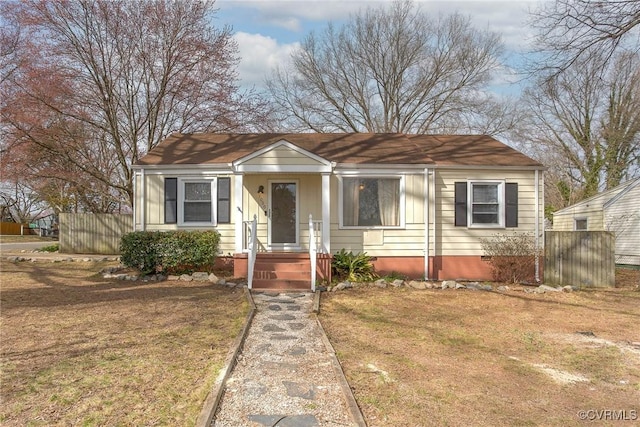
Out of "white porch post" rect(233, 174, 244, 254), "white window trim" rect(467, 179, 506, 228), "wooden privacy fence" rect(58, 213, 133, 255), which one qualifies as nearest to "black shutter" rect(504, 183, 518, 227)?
"white window trim" rect(467, 179, 506, 228)

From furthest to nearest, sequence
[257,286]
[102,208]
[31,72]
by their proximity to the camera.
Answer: [102,208] < [31,72] < [257,286]

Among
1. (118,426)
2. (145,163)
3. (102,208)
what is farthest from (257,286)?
(102,208)

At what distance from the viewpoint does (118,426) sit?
11.7ft

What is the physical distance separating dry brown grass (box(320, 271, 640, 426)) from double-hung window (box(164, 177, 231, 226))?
4.37 m

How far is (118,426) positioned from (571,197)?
3292cm

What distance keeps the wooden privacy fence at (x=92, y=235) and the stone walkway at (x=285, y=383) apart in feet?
45.4

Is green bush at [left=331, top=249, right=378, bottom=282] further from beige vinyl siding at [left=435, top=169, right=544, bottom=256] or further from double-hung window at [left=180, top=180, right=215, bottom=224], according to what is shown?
double-hung window at [left=180, top=180, right=215, bottom=224]

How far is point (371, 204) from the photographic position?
40.1 ft

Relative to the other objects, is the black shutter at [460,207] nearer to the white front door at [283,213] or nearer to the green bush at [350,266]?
the green bush at [350,266]

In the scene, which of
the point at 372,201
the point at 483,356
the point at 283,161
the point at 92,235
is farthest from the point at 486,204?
the point at 92,235

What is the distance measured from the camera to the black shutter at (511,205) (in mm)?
12562

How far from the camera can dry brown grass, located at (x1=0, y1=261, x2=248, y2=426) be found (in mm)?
3877

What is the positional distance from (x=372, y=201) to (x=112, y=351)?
8022 millimetres

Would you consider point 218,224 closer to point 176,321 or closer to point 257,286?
point 257,286
